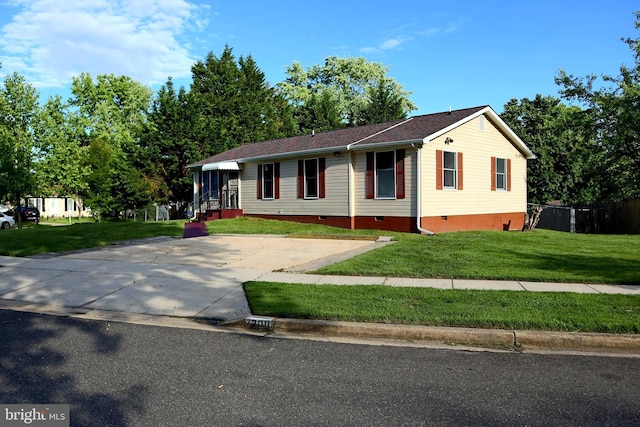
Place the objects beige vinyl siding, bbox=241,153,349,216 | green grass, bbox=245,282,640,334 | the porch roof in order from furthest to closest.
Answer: the porch roof, beige vinyl siding, bbox=241,153,349,216, green grass, bbox=245,282,640,334

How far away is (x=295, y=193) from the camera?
69.3 ft

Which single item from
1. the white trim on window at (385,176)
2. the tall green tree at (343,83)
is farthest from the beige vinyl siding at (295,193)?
the tall green tree at (343,83)

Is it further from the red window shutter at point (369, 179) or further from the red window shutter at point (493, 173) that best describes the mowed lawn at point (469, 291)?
the red window shutter at point (493, 173)

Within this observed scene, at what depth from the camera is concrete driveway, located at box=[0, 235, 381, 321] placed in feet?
24.3

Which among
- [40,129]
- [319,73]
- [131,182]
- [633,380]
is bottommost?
[633,380]

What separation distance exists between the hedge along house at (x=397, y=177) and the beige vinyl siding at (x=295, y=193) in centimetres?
4

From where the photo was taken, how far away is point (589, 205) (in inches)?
1029

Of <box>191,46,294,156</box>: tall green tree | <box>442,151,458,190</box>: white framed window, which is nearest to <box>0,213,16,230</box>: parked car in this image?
<box>191,46,294,156</box>: tall green tree

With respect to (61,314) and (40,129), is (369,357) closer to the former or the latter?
(61,314)

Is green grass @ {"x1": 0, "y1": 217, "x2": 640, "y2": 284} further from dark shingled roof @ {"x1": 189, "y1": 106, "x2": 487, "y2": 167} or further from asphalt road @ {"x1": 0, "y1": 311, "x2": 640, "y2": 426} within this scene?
asphalt road @ {"x1": 0, "y1": 311, "x2": 640, "y2": 426}

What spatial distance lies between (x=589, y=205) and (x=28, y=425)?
28.4m

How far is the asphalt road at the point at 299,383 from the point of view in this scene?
364 cm

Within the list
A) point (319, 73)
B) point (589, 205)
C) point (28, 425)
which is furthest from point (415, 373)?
point (319, 73)

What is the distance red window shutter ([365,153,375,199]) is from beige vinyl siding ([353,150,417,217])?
13 cm
